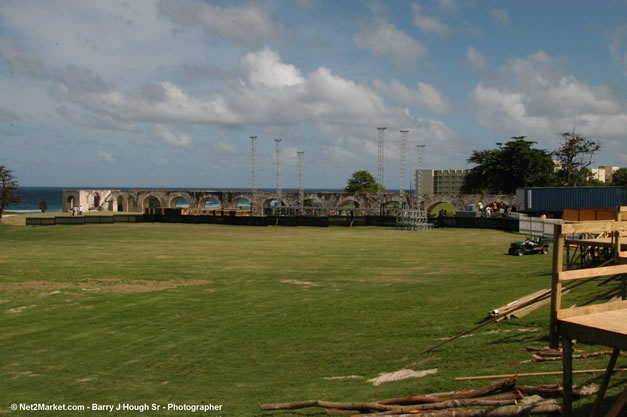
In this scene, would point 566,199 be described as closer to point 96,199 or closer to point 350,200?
point 350,200

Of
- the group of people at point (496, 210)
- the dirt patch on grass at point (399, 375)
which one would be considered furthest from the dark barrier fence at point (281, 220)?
the dirt patch on grass at point (399, 375)

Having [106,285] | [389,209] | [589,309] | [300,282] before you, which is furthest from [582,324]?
[389,209]

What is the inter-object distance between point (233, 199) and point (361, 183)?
1308 inches

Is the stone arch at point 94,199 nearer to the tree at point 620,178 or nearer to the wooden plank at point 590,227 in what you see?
the wooden plank at point 590,227

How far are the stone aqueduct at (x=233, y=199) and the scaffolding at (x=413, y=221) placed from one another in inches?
567

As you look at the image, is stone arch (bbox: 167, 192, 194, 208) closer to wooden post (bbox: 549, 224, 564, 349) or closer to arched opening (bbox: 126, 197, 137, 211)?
arched opening (bbox: 126, 197, 137, 211)

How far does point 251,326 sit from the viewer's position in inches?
617

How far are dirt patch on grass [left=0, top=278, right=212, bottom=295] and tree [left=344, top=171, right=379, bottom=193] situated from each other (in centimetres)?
8788

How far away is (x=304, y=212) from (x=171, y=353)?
2739 inches

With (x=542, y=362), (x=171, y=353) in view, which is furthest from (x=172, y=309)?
(x=542, y=362)

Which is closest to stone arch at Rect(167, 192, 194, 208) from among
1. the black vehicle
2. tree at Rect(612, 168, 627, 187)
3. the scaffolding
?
the scaffolding

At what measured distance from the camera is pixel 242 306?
18.3 m

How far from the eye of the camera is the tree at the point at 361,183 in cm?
10994

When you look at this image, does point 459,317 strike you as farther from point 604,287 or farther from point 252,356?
→ point 252,356
